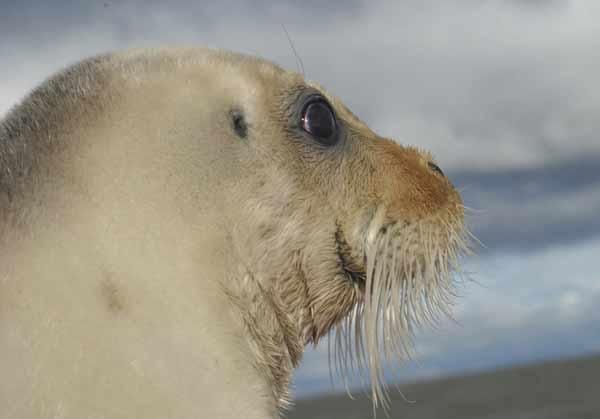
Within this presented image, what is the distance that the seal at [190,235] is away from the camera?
335cm

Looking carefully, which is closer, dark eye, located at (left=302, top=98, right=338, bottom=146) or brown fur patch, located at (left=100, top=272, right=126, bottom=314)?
brown fur patch, located at (left=100, top=272, right=126, bottom=314)

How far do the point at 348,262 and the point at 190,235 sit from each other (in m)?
0.98

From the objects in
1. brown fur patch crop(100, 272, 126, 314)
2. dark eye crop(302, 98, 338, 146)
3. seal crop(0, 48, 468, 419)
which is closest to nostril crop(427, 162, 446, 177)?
seal crop(0, 48, 468, 419)

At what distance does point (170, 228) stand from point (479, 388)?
21.6 m

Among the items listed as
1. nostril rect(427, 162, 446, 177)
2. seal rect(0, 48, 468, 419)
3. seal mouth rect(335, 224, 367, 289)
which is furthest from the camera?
nostril rect(427, 162, 446, 177)

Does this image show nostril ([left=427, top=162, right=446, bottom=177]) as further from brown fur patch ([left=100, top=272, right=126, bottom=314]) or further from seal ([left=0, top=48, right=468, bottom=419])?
brown fur patch ([left=100, top=272, right=126, bottom=314])

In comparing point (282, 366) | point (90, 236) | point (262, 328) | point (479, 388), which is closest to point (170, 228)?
point (90, 236)

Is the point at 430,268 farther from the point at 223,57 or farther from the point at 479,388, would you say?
the point at 479,388

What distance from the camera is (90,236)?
11.3 ft

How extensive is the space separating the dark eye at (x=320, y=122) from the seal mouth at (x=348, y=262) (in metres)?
0.41

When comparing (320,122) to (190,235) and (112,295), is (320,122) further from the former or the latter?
(112,295)

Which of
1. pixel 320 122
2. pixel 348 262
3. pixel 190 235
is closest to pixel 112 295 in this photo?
pixel 190 235

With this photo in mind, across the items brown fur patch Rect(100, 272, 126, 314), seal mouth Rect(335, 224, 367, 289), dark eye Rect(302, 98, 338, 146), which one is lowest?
brown fur patch Rect(100, 272, 126, 314)

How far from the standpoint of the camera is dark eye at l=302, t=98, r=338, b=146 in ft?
14.4
